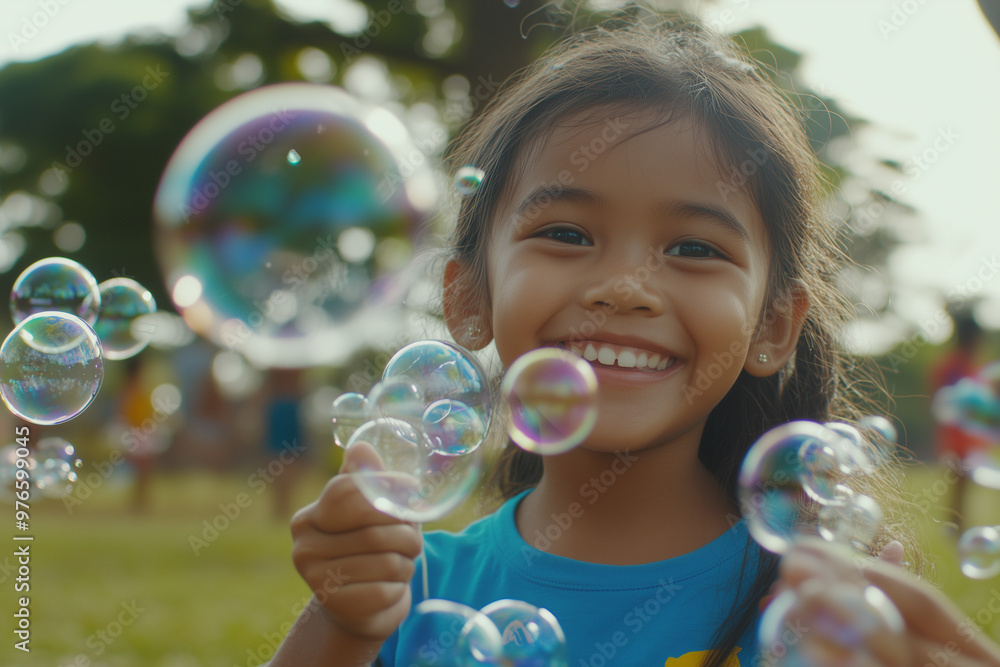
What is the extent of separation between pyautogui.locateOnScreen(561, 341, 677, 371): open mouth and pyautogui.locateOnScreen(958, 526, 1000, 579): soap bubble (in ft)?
2.99

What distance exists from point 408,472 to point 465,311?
0.60 metres

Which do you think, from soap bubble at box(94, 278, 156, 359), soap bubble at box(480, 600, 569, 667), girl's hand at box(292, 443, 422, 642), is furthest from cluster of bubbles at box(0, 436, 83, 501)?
soap bubble at box(480, 600, 569, 667)

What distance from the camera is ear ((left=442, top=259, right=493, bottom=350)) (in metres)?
1.80

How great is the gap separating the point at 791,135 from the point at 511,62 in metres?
5.09

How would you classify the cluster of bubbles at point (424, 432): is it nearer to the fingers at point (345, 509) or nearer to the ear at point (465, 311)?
the fingers at point (345, 509)

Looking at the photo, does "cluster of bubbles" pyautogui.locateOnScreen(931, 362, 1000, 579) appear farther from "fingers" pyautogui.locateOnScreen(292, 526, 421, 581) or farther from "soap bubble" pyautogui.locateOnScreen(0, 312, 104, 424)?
"soap bubble" pyautogui.locateOnScreen(0, 312, 104, 424)

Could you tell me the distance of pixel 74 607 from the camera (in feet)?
15.2

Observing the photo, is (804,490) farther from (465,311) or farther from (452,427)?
(465,311)

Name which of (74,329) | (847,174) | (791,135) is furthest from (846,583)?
(847,174)

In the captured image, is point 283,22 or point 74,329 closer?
point 74,329

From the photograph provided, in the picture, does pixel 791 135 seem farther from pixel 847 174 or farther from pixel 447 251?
pixel 847 174

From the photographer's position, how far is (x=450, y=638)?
1.29m

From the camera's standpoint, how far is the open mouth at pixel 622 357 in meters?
1.41

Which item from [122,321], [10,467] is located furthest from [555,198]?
[10,467]
